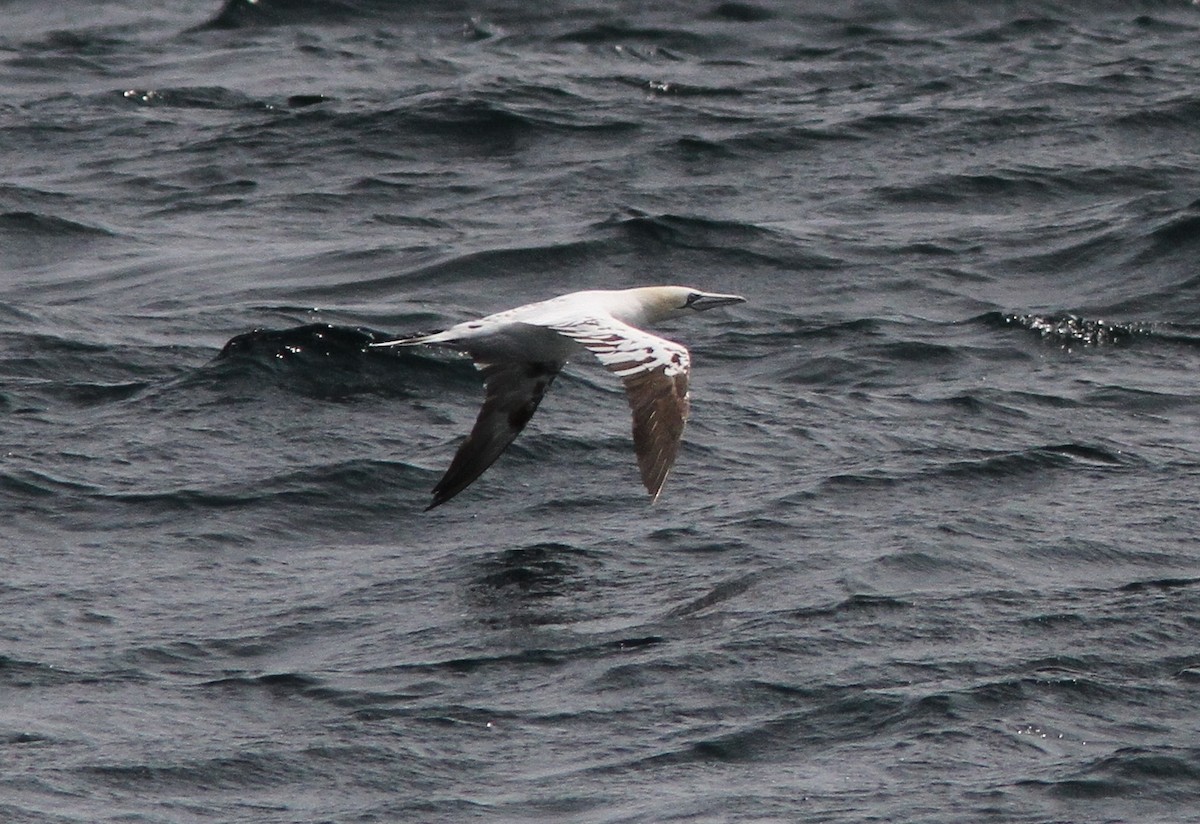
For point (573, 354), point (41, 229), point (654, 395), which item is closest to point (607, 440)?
point (573, 354)

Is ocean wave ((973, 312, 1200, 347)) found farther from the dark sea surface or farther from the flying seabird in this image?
the flying seabird

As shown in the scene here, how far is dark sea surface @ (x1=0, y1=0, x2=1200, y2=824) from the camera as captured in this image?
27.1 feet

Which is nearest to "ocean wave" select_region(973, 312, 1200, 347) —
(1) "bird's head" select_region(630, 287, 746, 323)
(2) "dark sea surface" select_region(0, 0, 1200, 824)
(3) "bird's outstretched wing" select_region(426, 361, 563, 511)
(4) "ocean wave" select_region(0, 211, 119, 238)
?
(2) "dark sea surface" select_region(0, 0, 1200, 824)

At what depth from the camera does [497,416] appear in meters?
11.0

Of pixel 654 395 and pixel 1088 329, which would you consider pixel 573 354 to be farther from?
pixel 1088 329

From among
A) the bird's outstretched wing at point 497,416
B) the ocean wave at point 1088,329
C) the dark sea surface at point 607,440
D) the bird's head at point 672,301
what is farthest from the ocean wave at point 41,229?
the ocean wave at point 1088,329

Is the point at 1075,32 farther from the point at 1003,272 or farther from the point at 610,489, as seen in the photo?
the point at 610,489

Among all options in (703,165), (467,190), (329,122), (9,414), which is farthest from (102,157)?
(9,414)

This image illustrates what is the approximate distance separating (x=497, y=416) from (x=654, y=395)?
1.74m

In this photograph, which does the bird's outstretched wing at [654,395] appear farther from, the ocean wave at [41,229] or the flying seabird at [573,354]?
the ocean wave at [41,229]

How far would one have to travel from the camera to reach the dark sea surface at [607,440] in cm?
825

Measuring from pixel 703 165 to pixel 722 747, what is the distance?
9.76 metres

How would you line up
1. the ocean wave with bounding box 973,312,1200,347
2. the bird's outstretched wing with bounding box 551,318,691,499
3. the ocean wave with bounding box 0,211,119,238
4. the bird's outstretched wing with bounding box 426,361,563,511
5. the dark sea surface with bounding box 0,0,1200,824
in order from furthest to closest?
1. the ocean wave with bounding box 0,211,119,238
2. the ocean wave with bounding box 973,312,1200,347
3. the bird's outstretched wing with bounding box 426,361,563,511
4. the bird's outstretched wing with bounding box 551,318,691,499
5. the dark sea surface with bounding box 0,0,1200,824

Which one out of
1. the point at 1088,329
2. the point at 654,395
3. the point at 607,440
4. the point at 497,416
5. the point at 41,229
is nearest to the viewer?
the point at 654,395
